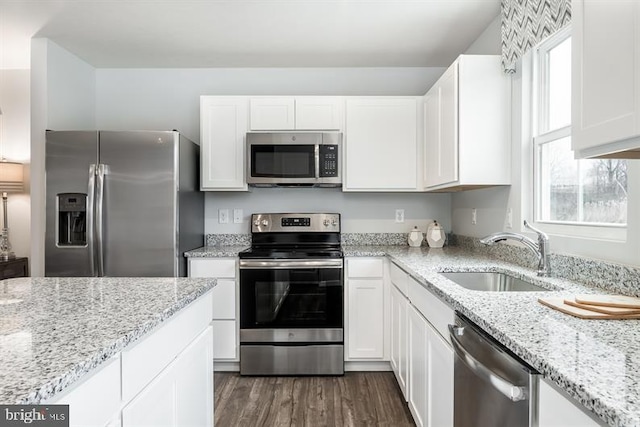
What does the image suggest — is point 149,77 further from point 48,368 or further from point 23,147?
point 48,368

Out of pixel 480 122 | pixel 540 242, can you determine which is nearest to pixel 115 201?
pixel 480 122

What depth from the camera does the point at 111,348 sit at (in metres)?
0.85

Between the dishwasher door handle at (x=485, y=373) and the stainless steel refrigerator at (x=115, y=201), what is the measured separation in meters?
1.99

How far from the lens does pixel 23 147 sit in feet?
12.2

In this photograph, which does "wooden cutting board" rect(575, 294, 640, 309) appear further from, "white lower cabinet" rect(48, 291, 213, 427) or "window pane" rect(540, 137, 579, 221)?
"white lower cabinet" rect(48, 291, 213, 427)

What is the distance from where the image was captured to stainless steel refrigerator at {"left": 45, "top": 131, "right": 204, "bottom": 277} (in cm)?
264

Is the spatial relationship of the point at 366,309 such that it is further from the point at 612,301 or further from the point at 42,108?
the point at 42,108

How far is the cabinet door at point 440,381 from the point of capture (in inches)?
58.0

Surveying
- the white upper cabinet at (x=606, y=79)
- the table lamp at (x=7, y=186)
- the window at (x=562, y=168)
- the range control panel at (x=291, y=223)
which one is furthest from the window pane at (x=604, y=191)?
the table lamp at (x=7, y=186)

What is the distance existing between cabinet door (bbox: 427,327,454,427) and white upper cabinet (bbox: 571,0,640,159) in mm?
870

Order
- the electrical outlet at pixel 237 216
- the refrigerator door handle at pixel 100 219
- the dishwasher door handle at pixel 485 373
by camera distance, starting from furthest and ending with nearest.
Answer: the electrical outlet at pixel 237 216
the refrigerator door handle at pixel 100 219
the dishwasher door handle at pixel 485 373

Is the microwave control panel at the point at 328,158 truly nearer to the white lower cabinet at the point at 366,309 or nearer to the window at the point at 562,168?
the white lower cabinet at the point at 366,309

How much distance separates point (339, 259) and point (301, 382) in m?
0.90

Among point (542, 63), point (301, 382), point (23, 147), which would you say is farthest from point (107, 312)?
point (23, 147)
